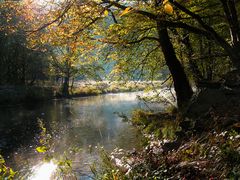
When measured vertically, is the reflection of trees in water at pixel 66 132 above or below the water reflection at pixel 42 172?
above

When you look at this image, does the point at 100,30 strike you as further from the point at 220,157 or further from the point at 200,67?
the point at 220,157

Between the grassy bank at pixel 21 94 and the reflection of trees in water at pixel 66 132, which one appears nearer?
the reflection of trees in water at pixel 66 132

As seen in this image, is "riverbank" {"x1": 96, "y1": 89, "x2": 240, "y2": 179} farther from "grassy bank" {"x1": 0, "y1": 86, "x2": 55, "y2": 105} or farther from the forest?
"grassy bank" {"x1": 0, "y1": 86, "x2": 55, "y2": 105}

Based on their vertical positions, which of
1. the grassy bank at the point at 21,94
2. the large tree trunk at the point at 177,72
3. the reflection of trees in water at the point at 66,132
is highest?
the large tree trunk at the point at 177,72

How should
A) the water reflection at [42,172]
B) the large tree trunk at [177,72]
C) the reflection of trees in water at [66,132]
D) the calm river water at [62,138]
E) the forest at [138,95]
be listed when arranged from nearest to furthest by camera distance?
1. the forest at [138,95]
2. the water reflection at [42,172]
3. the calm river water at [62,138]
4. the large tree trunk at [177,72]
5. the reflection of trees in water at [66,132]

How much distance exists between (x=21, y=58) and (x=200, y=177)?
45.1 m

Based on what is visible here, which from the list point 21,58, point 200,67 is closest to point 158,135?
point 200,67

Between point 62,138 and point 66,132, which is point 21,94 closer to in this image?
point 66,132

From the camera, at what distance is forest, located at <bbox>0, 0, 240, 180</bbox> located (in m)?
6.79

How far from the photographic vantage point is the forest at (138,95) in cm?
679

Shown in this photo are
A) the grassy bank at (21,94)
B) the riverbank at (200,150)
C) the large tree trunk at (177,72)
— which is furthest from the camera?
the grassy bank at (21,94)

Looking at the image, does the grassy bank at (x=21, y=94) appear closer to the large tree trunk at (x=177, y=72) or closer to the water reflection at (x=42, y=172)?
the water reflection at (x=42, y=172)

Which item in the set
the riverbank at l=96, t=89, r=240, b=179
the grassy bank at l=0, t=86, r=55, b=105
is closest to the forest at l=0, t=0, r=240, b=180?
the riverbank at l=96, t=89, r=240, b=179

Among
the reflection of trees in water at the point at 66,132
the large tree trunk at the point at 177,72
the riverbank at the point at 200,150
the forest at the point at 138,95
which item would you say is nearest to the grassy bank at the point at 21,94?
the reflection of trees in water at the point at 66,132
